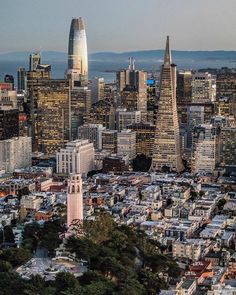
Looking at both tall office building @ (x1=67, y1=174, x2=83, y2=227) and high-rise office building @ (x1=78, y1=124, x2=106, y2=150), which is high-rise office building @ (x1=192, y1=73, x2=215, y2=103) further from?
tall office building @ (x1=67, y1=174, x2=83, y2=227)

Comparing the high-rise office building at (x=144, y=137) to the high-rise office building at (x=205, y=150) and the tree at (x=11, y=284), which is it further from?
the tree at (x=11, y=284)

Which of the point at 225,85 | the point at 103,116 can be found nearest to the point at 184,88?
the point at 225,85

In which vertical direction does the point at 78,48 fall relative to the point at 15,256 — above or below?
above

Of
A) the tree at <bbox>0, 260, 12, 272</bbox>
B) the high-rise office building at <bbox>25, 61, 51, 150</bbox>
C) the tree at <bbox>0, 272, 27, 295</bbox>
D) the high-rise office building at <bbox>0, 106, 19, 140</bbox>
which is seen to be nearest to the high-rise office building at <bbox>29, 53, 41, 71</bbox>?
the high-rise office building at <bbox>25, 61, 51, 150</bbox>

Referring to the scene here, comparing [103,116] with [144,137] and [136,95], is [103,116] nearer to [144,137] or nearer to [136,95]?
[136,95]

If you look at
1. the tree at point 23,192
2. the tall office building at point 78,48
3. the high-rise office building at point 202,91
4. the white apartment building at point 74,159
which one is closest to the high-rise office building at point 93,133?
the white apartment building at point 74,159
